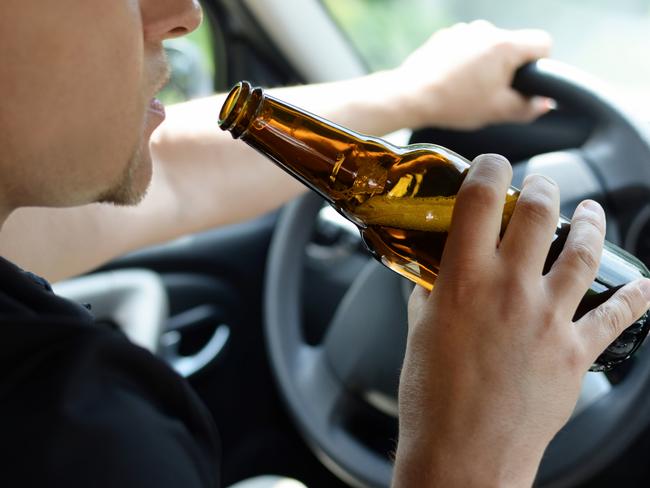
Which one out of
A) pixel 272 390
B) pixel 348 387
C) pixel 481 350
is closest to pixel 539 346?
pixel 481 350

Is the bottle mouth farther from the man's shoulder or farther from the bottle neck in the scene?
the man's shoulder

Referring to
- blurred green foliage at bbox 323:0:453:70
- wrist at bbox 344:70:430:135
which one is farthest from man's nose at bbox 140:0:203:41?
blurred green foliage at bbox 323:0:453:70

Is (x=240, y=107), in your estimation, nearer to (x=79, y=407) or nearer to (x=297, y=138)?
(x=297, y=138)

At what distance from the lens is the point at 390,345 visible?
4.14ft

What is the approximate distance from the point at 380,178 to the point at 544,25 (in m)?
0.92

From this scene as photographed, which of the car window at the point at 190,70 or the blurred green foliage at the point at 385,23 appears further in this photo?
the car window at the point at 190,70

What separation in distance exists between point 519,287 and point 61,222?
0.69 metres

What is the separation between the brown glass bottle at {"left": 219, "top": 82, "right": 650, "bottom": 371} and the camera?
76 centimetres

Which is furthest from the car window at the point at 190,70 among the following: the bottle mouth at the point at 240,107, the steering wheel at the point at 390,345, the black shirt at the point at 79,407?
the black shirt at the point at 79,407

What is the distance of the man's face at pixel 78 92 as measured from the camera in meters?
0.75

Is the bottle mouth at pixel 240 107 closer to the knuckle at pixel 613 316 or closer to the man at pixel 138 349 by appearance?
the man at pixel 138 349

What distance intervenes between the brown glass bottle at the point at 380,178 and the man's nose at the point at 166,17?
0.14 meters

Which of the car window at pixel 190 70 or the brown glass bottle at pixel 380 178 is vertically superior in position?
the brown glass bottle at pixel 380 178

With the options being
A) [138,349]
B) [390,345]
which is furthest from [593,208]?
[390,345]
